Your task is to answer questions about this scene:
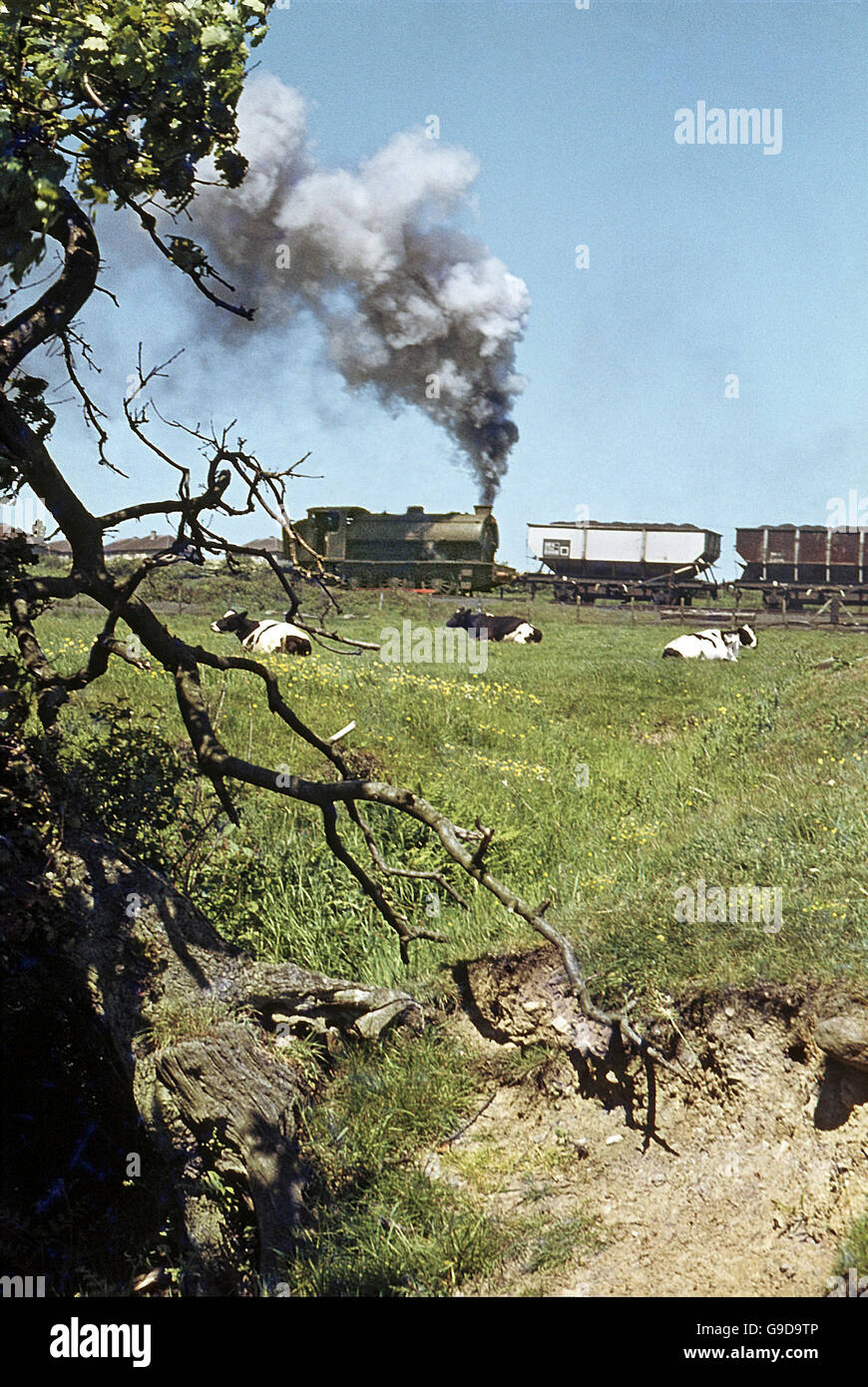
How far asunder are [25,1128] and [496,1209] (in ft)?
10.8

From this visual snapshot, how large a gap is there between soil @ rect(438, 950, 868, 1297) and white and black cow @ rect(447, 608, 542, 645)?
22861mm

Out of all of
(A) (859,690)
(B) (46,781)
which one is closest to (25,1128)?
(B) (46,781)

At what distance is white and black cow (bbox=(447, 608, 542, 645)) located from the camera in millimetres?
29797

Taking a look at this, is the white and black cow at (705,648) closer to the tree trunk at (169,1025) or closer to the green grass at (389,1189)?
the green grass at (389,1189)

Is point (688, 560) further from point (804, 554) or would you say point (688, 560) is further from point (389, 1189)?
point (389, 1189)

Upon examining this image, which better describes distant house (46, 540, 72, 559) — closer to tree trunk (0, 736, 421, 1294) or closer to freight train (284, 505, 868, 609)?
freight train (284, 505, 868, 609)

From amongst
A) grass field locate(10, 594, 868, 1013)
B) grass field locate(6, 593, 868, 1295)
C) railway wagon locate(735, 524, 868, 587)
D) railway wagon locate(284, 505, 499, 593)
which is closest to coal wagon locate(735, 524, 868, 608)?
railway wagon locate(735, 524, 868, 587)

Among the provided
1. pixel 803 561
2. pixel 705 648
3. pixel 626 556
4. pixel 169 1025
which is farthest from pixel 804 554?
pixel 169 1025

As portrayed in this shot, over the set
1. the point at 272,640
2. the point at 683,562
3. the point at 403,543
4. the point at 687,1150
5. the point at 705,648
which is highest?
the point at 683,562

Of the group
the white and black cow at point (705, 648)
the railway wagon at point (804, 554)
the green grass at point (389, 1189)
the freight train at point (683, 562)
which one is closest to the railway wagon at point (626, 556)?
the freight train at point (683, 562)

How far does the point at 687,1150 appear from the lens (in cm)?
589

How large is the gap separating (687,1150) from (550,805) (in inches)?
256

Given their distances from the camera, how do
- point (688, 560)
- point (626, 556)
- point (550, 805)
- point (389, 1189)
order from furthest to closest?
point (626, 556), point (688, 560), point (550, 805), point (389, 1189)
